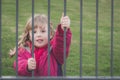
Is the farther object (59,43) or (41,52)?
(41,52)

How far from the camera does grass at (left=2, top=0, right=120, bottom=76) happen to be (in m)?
6.58

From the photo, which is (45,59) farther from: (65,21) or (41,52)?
(65,21)

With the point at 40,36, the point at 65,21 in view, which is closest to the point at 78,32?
the point at 40,36

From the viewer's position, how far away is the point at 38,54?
520cm

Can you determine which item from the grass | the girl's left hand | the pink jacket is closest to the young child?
the pink jacket

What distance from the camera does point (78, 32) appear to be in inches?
293

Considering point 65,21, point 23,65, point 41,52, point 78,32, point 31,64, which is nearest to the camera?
point 65,21

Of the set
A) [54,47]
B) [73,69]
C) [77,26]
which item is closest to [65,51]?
[54,47]

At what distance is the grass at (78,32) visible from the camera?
6.58 metres

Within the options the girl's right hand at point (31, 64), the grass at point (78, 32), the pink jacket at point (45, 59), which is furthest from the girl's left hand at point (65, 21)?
the grass at point (78, 32)

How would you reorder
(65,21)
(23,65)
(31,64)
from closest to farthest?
(65,21)
(31,64)
(23,65)

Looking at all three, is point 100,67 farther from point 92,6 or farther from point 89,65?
point 92,6

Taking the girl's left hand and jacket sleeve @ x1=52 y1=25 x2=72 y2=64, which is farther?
jacket sleeve @ x1=52 y1=25 x2=72 y2=64

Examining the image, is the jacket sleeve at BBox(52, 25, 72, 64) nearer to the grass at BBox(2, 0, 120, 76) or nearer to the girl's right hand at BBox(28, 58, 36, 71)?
the girl's right hand at BBox(28, 58, 36, 71)
